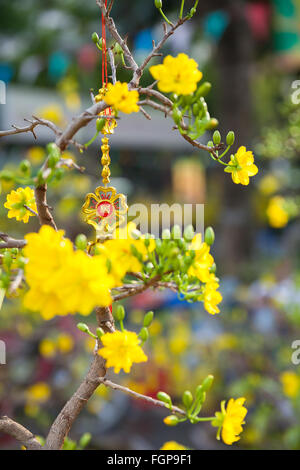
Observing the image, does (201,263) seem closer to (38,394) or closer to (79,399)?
(79,399)

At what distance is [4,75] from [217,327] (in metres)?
3.28

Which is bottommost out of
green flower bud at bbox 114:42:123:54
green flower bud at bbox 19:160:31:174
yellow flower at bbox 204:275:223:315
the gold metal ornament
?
yellow flower at bbox 204:275:223:315

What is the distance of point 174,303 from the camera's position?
113 inches

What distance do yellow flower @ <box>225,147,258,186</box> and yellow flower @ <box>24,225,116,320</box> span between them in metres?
0.19

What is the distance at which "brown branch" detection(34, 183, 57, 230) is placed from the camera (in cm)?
46

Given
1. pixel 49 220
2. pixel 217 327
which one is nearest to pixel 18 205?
pixel 49 220

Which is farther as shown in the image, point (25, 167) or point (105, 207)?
point (105, 207)

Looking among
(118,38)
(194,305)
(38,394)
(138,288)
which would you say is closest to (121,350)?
(138,288)

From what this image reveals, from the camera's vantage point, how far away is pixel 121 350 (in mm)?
449

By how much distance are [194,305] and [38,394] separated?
1.15 meters

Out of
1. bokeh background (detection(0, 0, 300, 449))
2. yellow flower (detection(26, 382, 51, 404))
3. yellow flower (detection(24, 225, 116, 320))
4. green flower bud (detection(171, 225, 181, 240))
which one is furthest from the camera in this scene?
bokeh background (detection(0, 0, 300, 449))

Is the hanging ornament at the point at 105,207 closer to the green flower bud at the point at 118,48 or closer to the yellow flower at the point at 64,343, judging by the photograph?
the green flower bud at the point at 118,48

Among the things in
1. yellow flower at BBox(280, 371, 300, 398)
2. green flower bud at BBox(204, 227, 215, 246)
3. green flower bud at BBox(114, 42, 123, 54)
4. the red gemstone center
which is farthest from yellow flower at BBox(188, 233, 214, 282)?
yellow flower at BBox(280, 371, 300, 398)

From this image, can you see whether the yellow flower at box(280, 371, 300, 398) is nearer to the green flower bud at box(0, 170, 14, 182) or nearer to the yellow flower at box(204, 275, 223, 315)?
the yellow flower at box(204, 275, 223, 315)
